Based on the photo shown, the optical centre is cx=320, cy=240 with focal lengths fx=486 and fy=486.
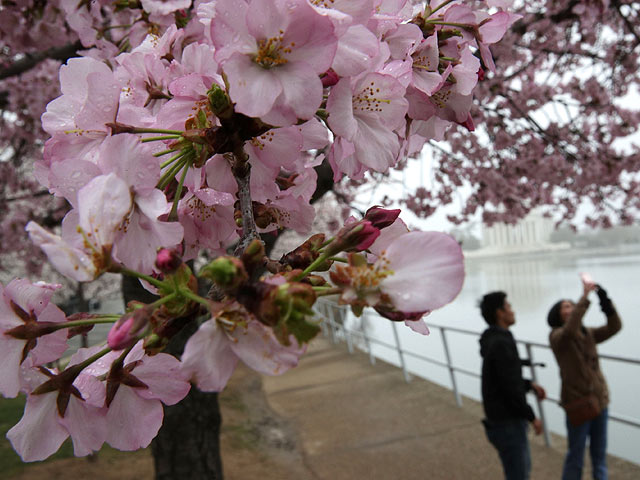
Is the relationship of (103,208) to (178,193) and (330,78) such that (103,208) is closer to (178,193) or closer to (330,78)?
(178,193)

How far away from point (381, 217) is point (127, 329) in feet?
0.93

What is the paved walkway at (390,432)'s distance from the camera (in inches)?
175

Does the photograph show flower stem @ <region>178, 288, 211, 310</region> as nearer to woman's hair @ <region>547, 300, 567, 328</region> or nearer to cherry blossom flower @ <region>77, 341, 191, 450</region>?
cherry blossom flower @ <region>77, 341, 191, 450</region>

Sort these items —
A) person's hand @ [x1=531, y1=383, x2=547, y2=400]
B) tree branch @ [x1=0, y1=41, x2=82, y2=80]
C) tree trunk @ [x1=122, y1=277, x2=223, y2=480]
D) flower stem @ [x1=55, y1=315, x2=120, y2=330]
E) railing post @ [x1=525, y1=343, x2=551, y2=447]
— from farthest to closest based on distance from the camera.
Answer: railing post @ [x1=525, y1=343, x2=551, y2=447]
person's hand @ [x1=531, y1=383, x2=547, y2=400]
tree trunk @ [x1=122, y1=277, x2=223, y2=480]
tree branch @ [x1=0, y1=41, x2=82, y2=80]
flower stem @ [x1=55, y1=315, x2=120, y2=330]

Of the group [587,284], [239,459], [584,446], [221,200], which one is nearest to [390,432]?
[239,459]

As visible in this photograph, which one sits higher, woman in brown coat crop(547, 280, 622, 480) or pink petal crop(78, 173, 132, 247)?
pink petal crop(78, 173, 132, 247)

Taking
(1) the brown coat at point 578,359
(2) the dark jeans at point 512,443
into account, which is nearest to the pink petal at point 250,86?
(2) the dark jeans at point 512,443

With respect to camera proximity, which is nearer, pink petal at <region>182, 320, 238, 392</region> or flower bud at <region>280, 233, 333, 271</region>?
pink petal at <region>182, 320, 238, 392</region>

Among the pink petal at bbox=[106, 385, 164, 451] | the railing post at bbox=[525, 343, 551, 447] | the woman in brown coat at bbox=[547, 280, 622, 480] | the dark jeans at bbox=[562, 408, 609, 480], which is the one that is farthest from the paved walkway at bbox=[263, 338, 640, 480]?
the pink petal at bbox=[106, 385, 164, 451]

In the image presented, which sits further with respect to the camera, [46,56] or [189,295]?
[46,56]

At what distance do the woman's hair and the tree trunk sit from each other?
102 inches

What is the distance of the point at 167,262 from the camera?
0.43 m

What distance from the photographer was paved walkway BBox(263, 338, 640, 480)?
443 cm

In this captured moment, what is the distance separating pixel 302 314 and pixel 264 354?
75mm
